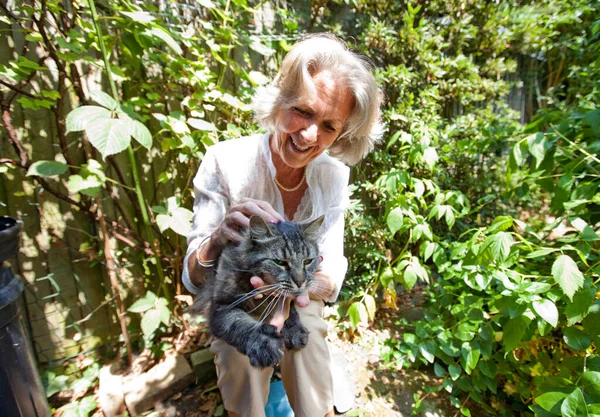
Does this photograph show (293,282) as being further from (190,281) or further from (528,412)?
(528,412)

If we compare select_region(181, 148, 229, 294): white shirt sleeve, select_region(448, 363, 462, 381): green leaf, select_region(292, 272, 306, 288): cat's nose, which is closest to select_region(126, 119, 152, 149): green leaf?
select_region(181, 148, 229, 294): white shirt sleeve

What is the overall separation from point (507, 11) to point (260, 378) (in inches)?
167

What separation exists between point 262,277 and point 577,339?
4.27 feet

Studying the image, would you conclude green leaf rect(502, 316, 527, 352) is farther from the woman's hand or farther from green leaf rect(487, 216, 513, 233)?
the woman's hand

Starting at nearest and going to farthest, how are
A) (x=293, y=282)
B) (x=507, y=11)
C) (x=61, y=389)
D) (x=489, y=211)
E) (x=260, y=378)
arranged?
(x=293, y=282) → (x=260, y=378) → (x=61, y=389) → (x=507, y=11) → (x=489, y=211)

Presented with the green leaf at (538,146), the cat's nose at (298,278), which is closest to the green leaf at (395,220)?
the green leaf at (538,146)

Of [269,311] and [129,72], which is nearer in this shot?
[269,311]

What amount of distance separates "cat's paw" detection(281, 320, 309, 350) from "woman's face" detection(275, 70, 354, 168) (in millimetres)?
846

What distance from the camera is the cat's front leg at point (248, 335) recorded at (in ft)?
3.34

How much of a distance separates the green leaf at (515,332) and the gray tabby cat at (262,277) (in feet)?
3.08

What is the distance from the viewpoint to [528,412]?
1656 mm

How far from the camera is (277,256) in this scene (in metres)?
1.11

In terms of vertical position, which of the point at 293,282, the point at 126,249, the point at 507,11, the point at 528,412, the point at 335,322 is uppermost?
the point at 507,11

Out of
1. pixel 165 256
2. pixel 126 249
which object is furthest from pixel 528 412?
pixel 126 249
